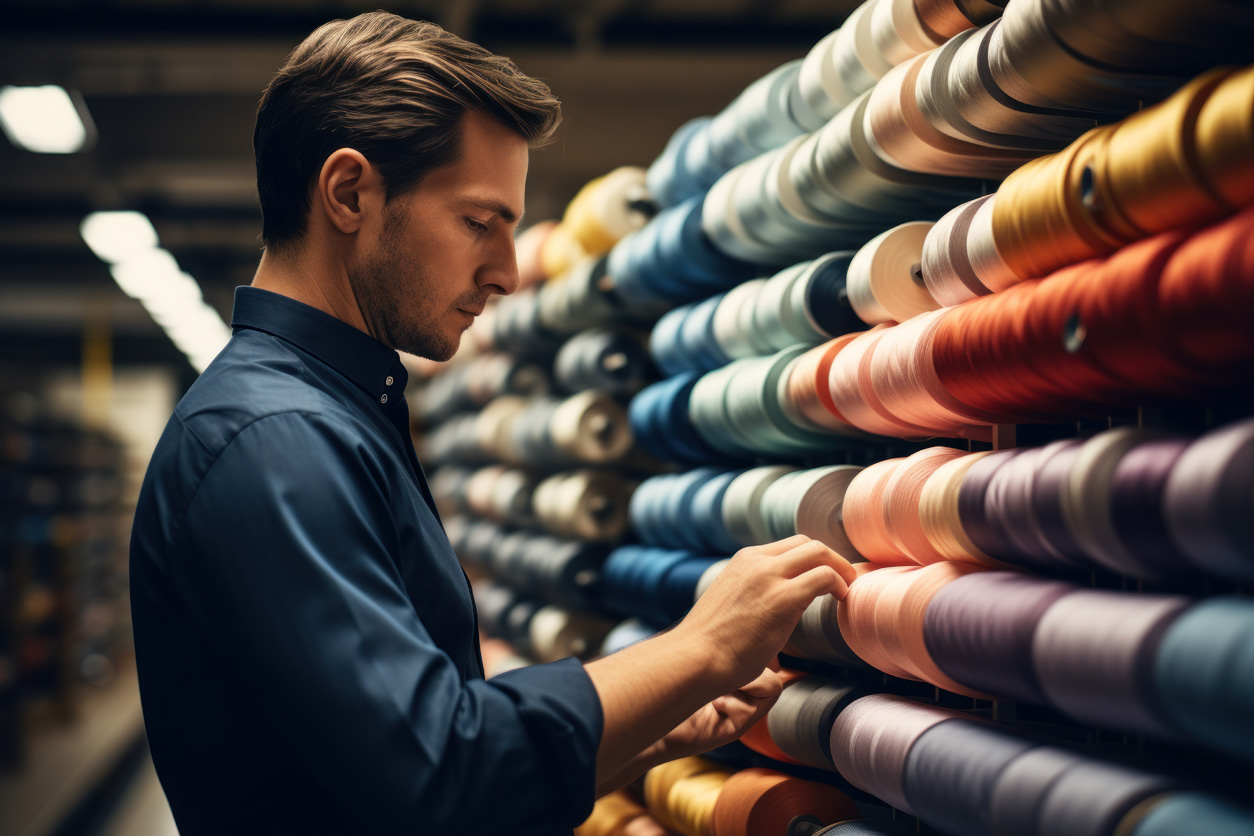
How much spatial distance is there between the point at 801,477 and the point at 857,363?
244 millimetres

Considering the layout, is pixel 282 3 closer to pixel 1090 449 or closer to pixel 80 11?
pixel 80 11

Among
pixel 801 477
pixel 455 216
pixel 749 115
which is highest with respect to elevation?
pixel 749 115

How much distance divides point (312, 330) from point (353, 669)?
51 centimetres

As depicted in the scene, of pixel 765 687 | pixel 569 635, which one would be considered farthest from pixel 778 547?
pixel 569 635

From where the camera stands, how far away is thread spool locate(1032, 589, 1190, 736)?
34.2 inches

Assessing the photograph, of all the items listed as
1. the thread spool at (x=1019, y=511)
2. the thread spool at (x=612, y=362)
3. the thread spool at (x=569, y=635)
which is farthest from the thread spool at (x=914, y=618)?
the thread spool at (x=569, y=635)

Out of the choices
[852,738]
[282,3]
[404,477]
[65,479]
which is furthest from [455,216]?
[65,479]

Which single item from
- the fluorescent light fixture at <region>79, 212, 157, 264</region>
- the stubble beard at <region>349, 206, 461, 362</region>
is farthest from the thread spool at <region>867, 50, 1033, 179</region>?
the fluorescent light fixture at <region>79, 212, 157, 264</region>

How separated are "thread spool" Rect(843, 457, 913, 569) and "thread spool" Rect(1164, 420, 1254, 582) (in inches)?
20.4

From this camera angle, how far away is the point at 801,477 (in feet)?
5.17

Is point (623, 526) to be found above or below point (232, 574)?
below

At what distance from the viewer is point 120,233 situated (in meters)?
6.66

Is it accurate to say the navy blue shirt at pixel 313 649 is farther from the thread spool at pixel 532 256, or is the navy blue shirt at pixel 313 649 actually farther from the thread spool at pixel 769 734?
the thread spool at pixel 532 256

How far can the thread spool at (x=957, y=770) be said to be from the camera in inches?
41.4
